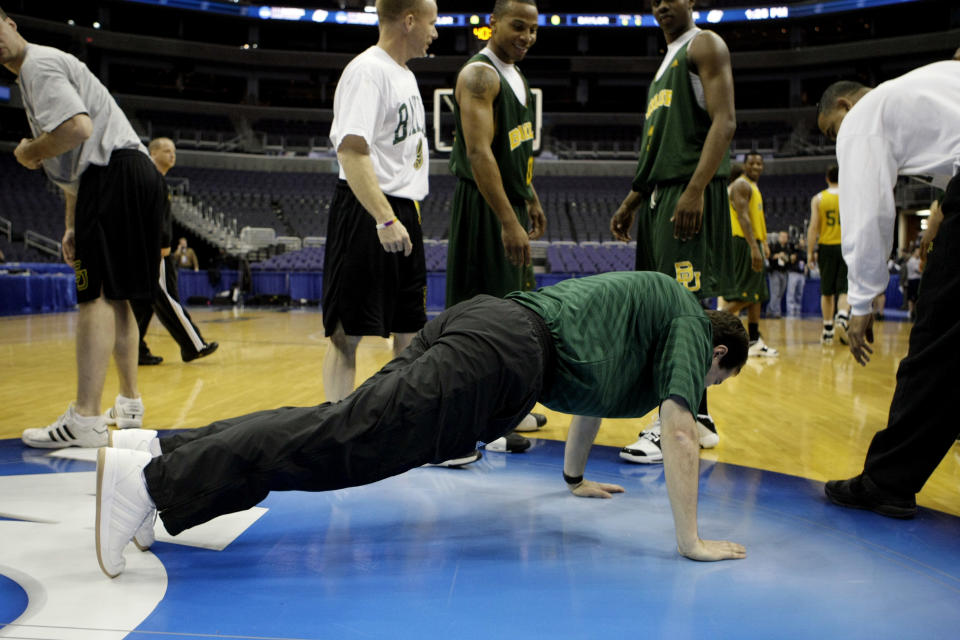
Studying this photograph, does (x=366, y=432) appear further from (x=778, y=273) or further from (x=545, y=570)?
(x=778, y=273)

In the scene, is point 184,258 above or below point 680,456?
below

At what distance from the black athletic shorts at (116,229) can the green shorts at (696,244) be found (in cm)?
198

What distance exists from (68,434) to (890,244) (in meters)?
2.88

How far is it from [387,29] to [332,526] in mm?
1720

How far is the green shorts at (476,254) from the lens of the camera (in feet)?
9.59

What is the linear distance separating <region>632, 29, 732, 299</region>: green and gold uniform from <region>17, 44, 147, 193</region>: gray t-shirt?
2.12 metres

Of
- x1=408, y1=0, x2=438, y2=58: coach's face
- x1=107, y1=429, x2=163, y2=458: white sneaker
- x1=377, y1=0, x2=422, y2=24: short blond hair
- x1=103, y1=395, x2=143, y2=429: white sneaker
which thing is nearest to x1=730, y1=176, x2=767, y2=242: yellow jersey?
x1=408, y1=0, x2=438, y2=58: coach's face

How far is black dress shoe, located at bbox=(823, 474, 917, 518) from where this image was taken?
2066 millimetres

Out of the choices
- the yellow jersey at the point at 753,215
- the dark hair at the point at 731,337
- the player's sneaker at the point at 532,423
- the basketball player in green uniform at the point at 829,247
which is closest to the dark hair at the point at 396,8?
the dark hair at the point at 731,337

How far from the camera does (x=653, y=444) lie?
2.76 m

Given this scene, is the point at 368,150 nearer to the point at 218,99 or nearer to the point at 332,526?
the point at 332,526

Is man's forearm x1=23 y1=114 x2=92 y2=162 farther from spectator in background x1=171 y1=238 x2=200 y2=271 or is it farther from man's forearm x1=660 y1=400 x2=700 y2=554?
spectator in background x1=171 y1=238 x2=200 y2=271

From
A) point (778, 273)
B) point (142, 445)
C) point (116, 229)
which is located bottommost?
point (778, 273)

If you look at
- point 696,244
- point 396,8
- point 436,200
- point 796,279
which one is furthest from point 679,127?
point 436,200
